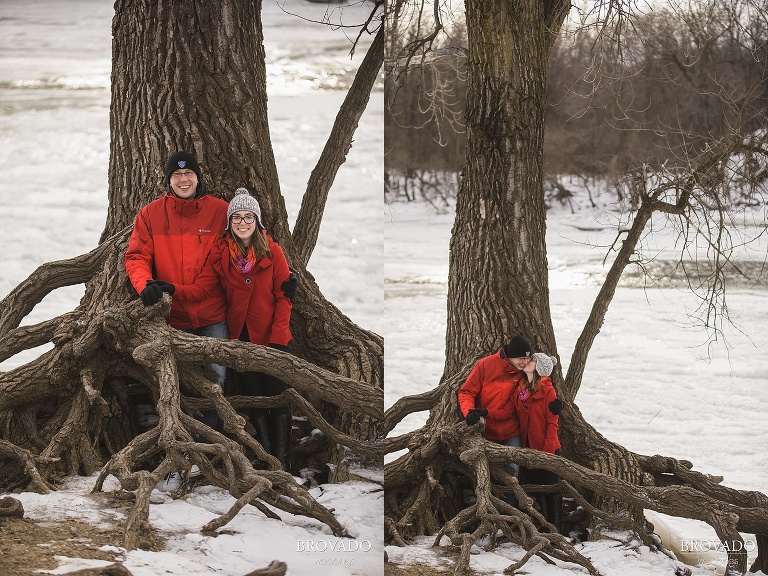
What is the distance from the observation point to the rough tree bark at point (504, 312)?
4602 mm

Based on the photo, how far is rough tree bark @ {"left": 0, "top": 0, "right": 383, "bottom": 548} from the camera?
381 cm

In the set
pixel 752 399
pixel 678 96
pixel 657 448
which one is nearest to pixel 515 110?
pixel 657 448

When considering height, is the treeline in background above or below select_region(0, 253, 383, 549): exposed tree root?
above

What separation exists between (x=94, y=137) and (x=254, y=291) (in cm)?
938

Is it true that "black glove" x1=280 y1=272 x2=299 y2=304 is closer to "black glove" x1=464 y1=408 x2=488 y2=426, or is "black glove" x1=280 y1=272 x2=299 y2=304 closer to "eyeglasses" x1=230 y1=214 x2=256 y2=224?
"eyeglasses" x1=230 y1=214 x2=256 y2=224

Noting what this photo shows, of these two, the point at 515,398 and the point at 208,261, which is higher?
the point at 208,261

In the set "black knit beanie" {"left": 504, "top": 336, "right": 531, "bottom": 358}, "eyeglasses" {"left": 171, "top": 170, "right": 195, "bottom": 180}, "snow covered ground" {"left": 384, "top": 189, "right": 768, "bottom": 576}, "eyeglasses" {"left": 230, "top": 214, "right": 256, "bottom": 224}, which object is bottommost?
"snow covered ground" {"left": 384, "top": 189, "right": 768, "bottom": 576}

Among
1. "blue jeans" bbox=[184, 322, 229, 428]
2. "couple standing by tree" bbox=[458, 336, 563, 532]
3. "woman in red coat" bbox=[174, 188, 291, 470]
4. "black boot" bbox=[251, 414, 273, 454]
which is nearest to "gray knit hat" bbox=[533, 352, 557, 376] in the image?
"couple standing by tree" bbox=[458, 336, 563, 532]

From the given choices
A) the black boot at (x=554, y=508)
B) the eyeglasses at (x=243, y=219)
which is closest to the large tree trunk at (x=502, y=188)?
the black boot at (x=554, y=508)

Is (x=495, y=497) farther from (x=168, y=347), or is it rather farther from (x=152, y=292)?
(x=152, y=292)

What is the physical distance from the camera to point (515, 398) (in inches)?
184

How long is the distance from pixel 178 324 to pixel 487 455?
1546 millimetres

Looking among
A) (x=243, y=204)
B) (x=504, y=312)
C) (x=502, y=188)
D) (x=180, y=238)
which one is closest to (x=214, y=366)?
(x=180, y=238)

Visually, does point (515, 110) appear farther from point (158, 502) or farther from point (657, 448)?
point (657, 448)
